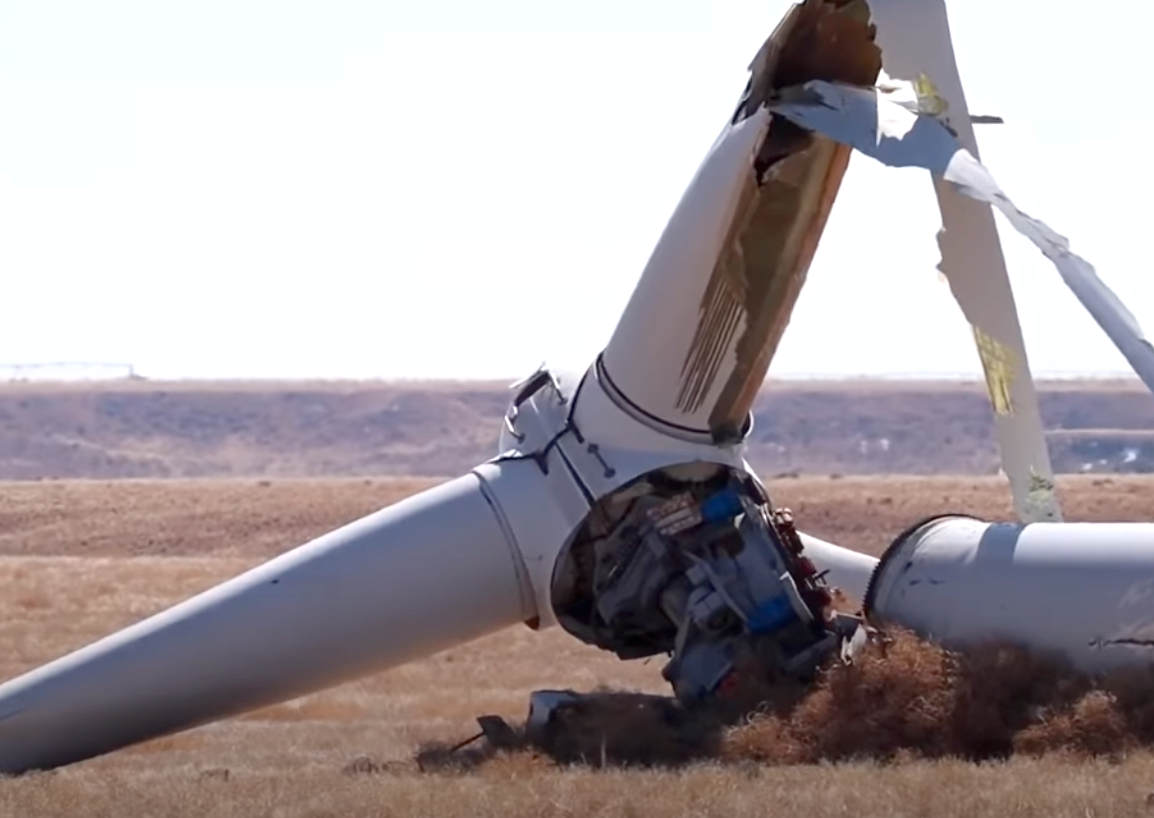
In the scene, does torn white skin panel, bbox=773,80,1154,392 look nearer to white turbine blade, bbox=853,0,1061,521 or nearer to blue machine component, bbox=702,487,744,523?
white turbine blade, bbox=853,0,1061,521

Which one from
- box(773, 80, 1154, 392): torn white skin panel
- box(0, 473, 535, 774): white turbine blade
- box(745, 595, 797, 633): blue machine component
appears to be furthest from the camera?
→ box(0, 473, 535, 774): white turbine blade

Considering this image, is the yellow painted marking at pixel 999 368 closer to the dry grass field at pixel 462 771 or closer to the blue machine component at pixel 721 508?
the blue machine component at pixel 721 508

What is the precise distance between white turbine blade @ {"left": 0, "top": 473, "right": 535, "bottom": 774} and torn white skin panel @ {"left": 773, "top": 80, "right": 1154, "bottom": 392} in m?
4.19

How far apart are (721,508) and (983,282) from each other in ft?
8.68

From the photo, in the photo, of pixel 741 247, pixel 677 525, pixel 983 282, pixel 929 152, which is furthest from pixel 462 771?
pixel 983 282

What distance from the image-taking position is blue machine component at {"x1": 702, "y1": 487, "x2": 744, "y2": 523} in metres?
17.8

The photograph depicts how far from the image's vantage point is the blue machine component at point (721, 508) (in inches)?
699

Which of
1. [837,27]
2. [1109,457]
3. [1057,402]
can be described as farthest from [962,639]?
[1057,402]

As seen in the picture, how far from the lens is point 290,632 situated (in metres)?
17.8

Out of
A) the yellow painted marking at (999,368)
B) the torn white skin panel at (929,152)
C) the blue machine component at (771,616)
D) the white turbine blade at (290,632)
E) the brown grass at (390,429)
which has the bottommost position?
the brown grass at (390,429)

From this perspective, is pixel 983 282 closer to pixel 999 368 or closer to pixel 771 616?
pixel 999 368

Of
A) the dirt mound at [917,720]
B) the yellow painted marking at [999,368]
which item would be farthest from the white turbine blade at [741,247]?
the dirt mound at [917,720]

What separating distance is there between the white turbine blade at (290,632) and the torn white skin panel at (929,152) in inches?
165

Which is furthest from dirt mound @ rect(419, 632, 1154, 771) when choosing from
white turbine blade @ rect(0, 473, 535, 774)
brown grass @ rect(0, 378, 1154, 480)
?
brown grass @ rect(0, 378, 1154, 480)
